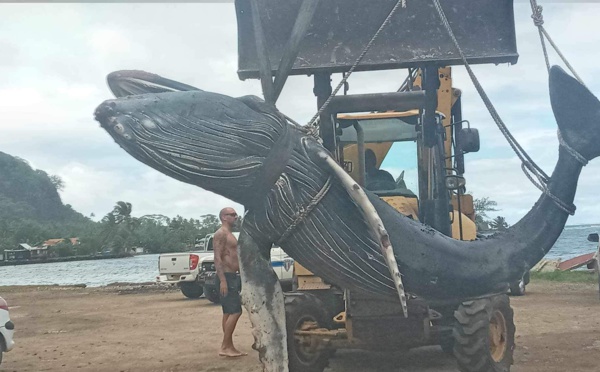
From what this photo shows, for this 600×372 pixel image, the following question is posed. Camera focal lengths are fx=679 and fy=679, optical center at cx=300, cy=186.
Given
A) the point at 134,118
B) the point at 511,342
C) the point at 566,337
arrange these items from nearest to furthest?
the point at 134,118 < the point at 511,342 < the point at 566,337

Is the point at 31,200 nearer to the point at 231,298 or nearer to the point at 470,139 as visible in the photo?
the point at 231,298

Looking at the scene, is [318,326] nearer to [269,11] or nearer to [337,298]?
[337,298]

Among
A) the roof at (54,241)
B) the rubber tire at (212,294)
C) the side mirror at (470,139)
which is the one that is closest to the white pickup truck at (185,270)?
the rubber tire at (212,294)

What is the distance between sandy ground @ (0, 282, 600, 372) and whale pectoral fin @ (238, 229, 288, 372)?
5123 mm

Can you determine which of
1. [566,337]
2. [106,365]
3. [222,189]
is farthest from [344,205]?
[566,337]

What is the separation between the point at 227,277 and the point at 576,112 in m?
6.53

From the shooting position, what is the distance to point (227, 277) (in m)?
8.91

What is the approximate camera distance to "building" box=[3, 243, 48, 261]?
90.8 m

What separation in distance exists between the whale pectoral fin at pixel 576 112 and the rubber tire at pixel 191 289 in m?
17.1

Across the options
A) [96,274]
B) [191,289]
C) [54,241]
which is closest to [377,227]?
[191,289]

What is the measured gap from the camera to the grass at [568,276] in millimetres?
20631

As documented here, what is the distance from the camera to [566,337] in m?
9.70

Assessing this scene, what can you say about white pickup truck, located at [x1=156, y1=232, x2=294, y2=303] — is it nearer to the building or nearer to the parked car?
Result: the parked car

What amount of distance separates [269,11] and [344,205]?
136 cm
